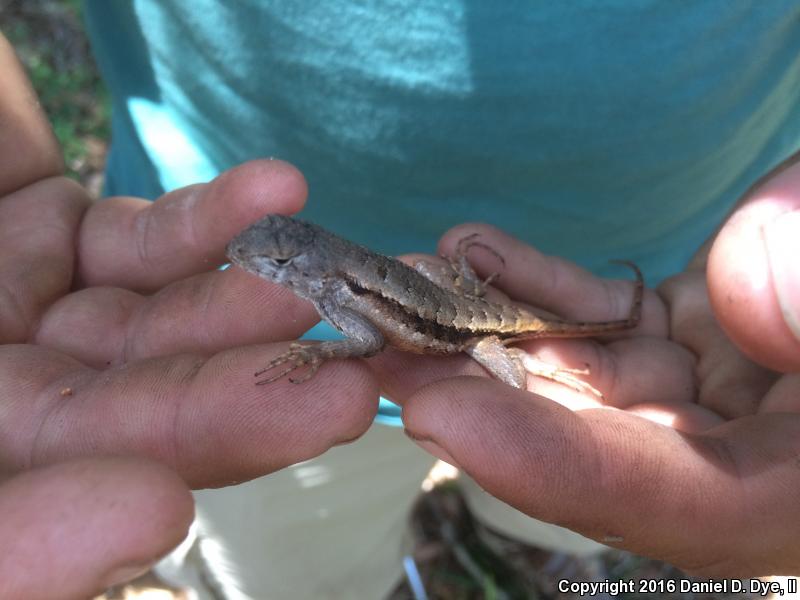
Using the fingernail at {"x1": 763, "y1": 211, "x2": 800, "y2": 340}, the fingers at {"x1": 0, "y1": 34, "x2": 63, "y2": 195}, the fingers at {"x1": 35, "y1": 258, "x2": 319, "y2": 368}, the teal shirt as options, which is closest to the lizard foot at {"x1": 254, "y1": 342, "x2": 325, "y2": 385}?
the fingers at {"x1": 35, "y1": 258, "x2": 319, "y2": 368}

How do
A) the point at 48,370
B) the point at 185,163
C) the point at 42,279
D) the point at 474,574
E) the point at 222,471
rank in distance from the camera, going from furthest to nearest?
the point at 474,574, the point at 185,163, the point at 42,279, the point at 48,370, the point at 222,471

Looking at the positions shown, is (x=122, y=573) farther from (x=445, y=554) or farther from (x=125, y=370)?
Answer: (x=445, y=554)

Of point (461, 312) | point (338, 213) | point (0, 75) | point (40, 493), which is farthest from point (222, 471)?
point (0, 75)

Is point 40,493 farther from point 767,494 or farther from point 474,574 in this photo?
point 474,574

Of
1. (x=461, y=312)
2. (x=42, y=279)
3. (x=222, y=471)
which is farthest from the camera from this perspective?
(x=461, y=312)

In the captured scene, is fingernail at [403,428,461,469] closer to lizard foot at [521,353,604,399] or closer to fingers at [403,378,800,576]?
fingers at [403,378,800,576]

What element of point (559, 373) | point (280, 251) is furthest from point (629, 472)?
point (280, 251)
